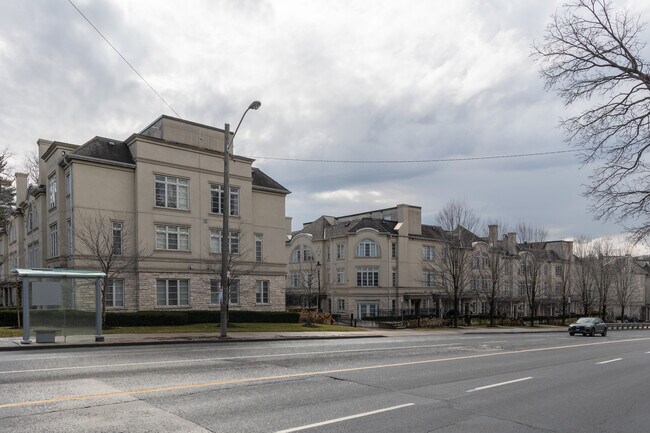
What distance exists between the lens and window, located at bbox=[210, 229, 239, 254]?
3553 centimetres

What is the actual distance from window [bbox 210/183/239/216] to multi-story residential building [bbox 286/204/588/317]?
1976cm

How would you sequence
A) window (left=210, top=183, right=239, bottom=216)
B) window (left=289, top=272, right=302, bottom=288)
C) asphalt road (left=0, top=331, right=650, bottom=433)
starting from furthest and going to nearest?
window (left=289, top=272, right=302, bottom=288) → window (left=210, top=183, right=239, bottom=216) → asphalt road (left=0, top=331, right=650, bottom=433)

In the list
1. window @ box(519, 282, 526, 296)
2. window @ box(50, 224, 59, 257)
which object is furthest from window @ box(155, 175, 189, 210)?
window @ box(519, 282, 526, 296)

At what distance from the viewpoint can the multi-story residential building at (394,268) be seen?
5459 centimetres

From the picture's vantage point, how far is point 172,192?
110 ft

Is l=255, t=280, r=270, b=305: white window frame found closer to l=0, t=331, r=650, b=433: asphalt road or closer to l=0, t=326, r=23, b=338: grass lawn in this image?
l=0, t=326, r=23, b=338: grass lawn

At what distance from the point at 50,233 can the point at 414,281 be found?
37978mm

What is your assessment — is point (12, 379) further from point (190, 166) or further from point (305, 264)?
point (305, 264)

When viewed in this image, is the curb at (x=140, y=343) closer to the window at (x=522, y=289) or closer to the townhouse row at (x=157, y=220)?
the townhouse row at (x=157, y=220)

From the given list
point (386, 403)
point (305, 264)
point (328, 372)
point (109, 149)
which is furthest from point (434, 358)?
point (305, 264)

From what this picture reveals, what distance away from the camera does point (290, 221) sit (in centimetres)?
6975

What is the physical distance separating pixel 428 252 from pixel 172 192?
34935 mm

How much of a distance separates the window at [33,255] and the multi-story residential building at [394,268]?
27541 mm

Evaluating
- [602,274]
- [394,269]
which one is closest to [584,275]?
[602,274]
